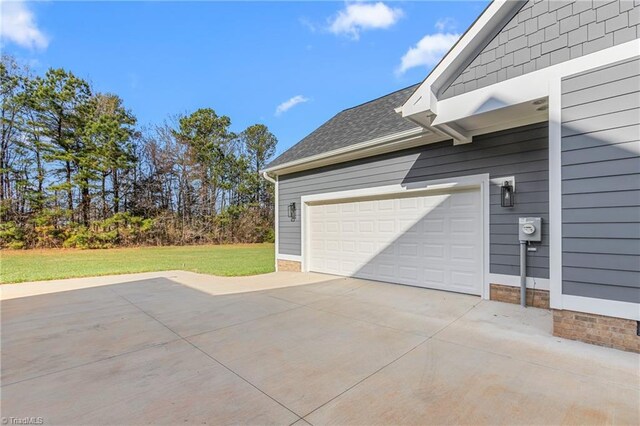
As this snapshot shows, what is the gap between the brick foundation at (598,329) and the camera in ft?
9.68

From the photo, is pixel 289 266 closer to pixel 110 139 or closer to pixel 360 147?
pixel 360 147

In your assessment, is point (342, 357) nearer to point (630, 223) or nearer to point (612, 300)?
point (612, 300)

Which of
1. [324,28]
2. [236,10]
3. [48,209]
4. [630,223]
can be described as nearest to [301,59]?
[324,28]

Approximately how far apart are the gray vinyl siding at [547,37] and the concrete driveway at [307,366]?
3.25m

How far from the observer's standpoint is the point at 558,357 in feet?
9.29

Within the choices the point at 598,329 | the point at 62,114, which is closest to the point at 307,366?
the point at 598,329

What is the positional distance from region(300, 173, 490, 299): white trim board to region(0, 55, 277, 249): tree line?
13.1 metres

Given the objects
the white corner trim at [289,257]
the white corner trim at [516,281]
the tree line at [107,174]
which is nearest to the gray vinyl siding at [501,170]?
the white corner trim at [516,281]

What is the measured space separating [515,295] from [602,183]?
7.44 ft

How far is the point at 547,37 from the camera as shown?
3.59 meters

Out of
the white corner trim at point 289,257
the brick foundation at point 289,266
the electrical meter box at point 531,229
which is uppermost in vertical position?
the electrical meter box at point 531,229

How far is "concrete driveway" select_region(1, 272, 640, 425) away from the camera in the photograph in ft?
6.75

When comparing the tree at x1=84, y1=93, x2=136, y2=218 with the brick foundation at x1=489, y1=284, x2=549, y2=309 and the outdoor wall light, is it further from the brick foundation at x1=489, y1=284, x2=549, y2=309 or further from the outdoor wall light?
the brick foundation at x1=489, y1=284, x2=549, y2=309

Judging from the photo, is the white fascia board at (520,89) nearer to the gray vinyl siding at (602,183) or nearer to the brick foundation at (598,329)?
the gray vinyl siding at (602,183)
